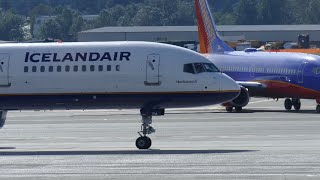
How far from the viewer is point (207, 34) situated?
2694 inches

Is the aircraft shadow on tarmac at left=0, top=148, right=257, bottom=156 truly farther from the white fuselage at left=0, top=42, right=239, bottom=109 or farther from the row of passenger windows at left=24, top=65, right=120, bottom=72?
the row of passenger windows at left=24, top=65, right=120, bottom=72

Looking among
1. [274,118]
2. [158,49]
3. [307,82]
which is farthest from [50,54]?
[307,82]

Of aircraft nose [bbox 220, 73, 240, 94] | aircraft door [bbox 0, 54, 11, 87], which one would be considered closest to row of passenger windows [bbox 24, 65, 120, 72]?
aircraft door [bbox 0, 54, 11, 87]

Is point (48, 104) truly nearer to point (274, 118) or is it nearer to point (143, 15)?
point (274, 118)

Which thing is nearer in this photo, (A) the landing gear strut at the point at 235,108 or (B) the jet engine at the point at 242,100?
(B) the jet engine at the point at 242,100

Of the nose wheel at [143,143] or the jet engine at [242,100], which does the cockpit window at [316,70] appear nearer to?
the jet engine at [242,100]

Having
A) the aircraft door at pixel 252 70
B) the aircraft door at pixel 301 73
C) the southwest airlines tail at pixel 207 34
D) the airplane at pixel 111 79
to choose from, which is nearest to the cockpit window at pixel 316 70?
the aircraft door at pixel 301 73

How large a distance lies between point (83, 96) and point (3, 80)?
2463mm

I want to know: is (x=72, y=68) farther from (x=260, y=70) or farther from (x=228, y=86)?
(x=260, y=70)

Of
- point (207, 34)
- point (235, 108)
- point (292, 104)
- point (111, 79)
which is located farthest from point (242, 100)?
point (111, 79)

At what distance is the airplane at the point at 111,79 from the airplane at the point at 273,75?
63.6 ft

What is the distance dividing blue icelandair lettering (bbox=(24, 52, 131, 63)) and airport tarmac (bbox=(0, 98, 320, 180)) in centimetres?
268

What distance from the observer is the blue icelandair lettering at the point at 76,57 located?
35938 mm

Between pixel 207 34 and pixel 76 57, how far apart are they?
3261 cm
